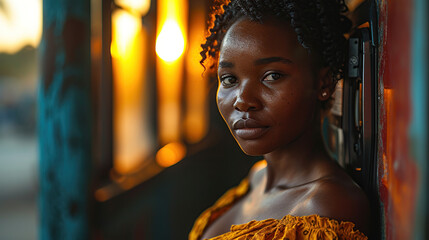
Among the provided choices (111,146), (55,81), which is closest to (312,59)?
(55,81)

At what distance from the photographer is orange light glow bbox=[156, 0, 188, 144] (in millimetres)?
3838

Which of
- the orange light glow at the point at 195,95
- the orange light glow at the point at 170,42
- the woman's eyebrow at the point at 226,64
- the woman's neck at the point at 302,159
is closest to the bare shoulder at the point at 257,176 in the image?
the woman's neck at the point at 302,159

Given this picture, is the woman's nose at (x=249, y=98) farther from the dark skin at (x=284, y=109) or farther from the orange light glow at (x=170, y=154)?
the orange light glow at (x=170, y=154)

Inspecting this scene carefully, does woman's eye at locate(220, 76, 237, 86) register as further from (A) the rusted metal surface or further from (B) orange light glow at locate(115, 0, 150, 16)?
(B) orange light glow at locate(115, 0, 150, 16)

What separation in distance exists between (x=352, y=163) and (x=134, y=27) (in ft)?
7.43

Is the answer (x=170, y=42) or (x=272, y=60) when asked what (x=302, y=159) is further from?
(x=170, y=42)

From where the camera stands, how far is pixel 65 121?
1.98 metres

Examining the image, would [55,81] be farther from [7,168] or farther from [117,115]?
[7,168]

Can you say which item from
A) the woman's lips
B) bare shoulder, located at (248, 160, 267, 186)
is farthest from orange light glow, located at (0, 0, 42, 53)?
the woman's lips

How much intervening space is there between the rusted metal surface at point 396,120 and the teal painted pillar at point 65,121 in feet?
4.56

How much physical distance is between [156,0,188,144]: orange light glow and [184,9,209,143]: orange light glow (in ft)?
0.60

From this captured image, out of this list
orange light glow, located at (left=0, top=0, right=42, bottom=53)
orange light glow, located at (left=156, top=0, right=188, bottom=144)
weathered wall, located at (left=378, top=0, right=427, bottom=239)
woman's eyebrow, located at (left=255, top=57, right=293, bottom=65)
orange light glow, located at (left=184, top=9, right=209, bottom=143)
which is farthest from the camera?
orange light glow, located at (left=0, top=0, right=42, bottom=53)

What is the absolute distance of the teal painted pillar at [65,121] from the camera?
1.94 m

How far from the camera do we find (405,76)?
683 mm
